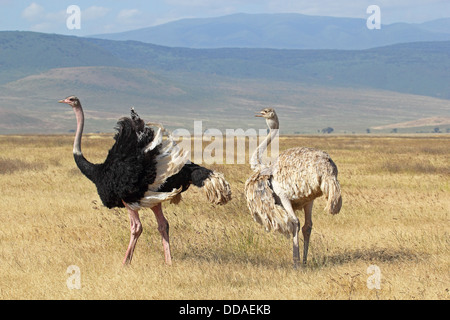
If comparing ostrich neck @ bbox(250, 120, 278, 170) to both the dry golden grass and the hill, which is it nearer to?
the dry golden grass

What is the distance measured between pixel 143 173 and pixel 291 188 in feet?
4.79

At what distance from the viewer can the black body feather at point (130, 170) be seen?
761 cm

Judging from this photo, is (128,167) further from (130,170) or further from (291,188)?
(291,188)

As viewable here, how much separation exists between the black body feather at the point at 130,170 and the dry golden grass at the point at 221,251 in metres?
0.74

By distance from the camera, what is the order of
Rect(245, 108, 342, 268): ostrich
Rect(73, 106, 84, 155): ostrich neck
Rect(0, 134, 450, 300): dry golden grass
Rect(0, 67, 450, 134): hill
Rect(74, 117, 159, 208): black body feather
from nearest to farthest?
Rect(0, 134, 450, 300): dry golden grass < Rect(245, 108, 342, 268): ostrich < Rect(74, 117, 159, 208): black body feather < Rect(73, 106, 84, 155): ostrich neck < Rect(0, 67, 450, 134): hill

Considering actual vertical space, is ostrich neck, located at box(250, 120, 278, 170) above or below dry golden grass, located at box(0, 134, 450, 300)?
above

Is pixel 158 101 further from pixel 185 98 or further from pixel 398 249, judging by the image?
pixel 398 249

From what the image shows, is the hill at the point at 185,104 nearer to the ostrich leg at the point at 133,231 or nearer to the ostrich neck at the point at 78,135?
the ostrich neck at the point at 78,135

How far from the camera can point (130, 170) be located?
759 centimetres

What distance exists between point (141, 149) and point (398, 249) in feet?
10.2

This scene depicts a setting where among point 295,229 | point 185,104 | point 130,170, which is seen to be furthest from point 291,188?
point 185,104

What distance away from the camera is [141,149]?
7734 mm

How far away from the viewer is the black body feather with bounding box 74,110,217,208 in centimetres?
761

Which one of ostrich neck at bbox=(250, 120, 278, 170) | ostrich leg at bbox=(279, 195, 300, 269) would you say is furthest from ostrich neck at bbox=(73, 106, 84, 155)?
ostrich leg at bbox=(279, 195, 300, 269)
